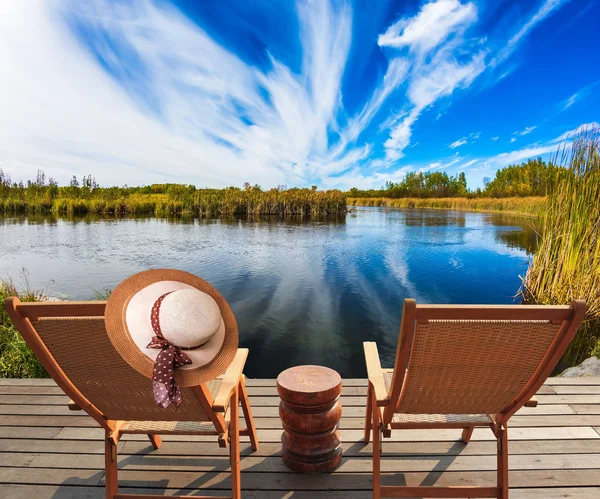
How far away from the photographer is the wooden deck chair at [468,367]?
1.28 m

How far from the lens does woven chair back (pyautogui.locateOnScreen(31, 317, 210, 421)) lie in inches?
52.5

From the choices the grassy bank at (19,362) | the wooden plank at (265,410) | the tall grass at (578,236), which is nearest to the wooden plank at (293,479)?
the wooden plank at (265,410)

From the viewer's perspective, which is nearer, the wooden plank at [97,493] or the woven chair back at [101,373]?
the woven chair back at [101,373]

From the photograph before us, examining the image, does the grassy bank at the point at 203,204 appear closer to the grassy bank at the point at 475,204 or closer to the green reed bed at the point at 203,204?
the green reed bed at the point at 203,204

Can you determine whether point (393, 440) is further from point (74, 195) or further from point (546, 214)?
point (74, 195)

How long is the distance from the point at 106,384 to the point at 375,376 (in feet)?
3.75

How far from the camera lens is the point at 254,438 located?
2025 mm

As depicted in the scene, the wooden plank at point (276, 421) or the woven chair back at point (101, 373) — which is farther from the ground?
the woven chair back at point (101, 373)

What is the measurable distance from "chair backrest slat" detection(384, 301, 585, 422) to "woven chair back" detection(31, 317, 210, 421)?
2.84ft

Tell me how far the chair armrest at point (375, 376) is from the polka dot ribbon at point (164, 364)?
80 centimetres

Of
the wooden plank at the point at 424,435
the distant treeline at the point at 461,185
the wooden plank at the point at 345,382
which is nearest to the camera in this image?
the wooden plank at the point at 424,435

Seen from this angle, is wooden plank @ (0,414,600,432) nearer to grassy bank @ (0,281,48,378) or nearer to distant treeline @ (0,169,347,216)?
grassy bank @ (0,281,48,378)

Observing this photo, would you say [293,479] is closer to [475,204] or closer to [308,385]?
[308,385]

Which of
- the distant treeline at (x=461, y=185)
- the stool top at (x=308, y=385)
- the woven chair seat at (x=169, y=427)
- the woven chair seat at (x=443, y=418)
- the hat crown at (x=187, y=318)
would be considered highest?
the distant treeline at (x=461, y=185)
